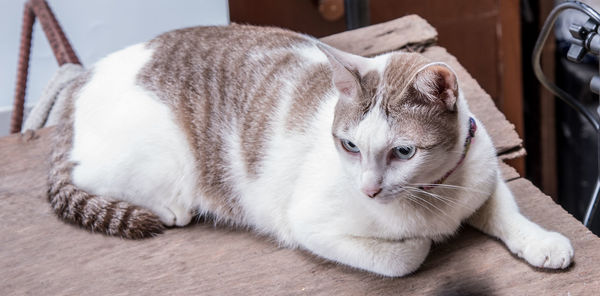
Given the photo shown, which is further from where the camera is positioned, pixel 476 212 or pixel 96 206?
pixel 96 206

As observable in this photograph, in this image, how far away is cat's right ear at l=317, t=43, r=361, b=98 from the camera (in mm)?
1104

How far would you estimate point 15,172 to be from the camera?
70.3 inches

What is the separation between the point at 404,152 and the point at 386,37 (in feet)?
3.30

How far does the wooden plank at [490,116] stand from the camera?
1.67 m

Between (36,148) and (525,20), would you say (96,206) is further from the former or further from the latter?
(525,20)

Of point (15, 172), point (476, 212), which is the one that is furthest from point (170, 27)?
point (476, 212)

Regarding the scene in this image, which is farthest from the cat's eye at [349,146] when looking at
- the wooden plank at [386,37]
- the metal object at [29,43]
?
the metal object at [29,43]

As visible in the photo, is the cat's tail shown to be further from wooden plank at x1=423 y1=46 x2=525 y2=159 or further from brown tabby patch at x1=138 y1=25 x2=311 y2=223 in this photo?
wooden plank at x1=423 y1=46 x2=525 y2=159

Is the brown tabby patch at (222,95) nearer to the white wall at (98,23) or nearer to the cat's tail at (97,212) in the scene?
the cat's tail at (97,212)

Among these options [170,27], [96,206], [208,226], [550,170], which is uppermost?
[170,27]

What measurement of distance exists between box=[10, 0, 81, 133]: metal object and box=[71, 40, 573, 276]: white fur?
45 cm

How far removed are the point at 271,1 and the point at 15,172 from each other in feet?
3.19

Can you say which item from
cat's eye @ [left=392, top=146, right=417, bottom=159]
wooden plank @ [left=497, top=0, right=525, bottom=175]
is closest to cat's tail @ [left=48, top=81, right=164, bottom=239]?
cat's eye @ [left=392, top=146, right=417, bottom=159]

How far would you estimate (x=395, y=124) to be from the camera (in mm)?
1088
